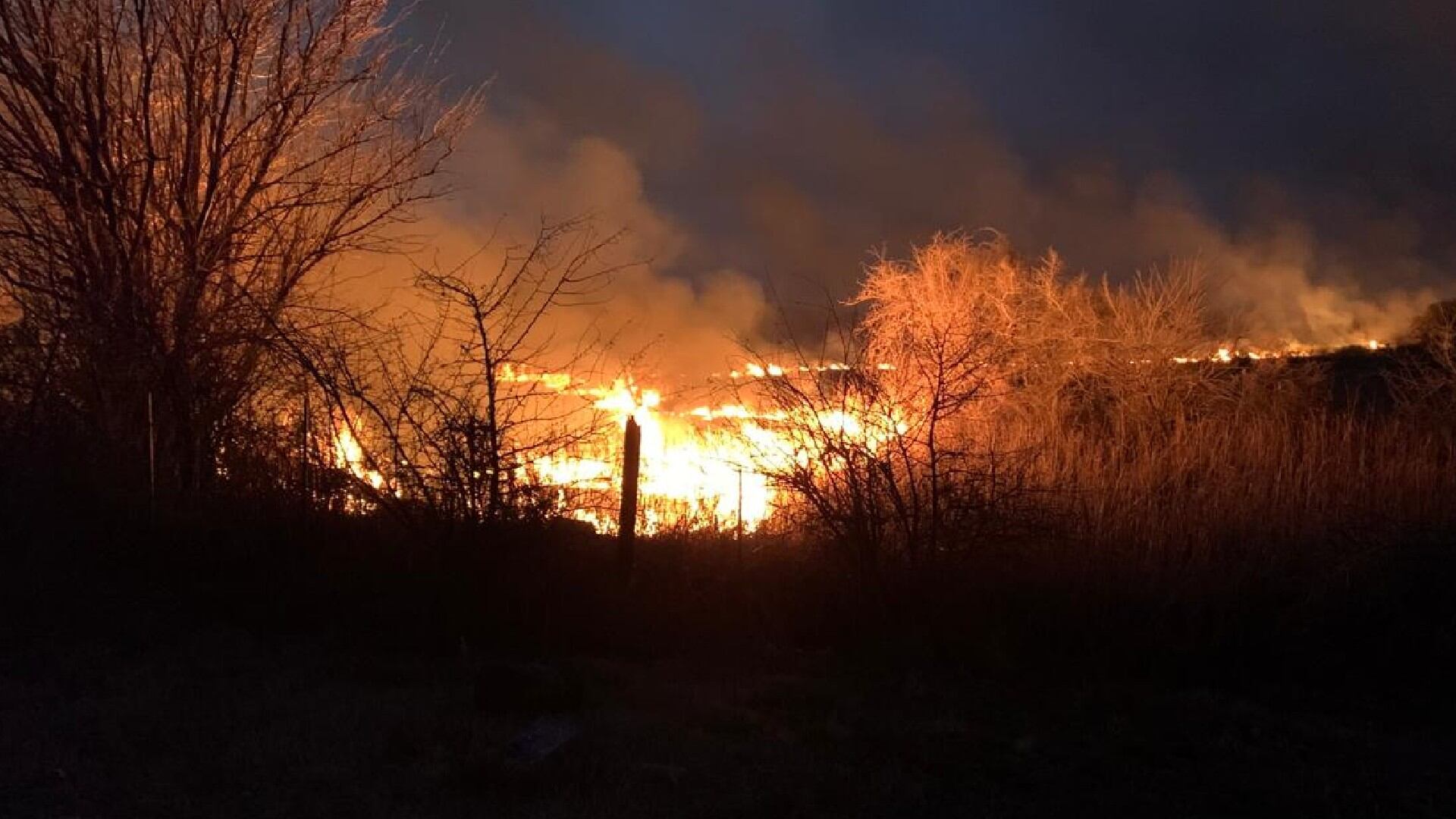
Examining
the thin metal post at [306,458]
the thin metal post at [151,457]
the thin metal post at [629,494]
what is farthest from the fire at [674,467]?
the thin metal post at [151,457]

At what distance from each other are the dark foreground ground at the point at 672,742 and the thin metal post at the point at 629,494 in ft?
3.50

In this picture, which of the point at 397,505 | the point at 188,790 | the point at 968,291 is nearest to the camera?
the point at 188,790

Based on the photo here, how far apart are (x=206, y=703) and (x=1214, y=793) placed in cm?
531

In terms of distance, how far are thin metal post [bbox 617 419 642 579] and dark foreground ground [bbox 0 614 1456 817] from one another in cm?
107

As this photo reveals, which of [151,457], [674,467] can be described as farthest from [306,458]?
[674,467]

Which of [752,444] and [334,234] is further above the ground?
[334,234]

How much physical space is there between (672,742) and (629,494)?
9.39 ft

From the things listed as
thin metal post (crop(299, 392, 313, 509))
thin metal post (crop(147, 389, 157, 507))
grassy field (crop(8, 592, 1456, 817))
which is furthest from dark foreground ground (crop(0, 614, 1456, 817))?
thin metal post (crop(147, 389, 157, 507))

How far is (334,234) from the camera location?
12.4m

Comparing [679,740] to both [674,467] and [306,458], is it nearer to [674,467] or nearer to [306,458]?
[306,458]

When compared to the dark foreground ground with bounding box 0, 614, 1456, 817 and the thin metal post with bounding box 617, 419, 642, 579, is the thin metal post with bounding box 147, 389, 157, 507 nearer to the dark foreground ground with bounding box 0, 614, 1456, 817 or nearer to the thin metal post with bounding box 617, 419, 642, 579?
the dark foreground ground with bounding box 0, 614, 1456, 817

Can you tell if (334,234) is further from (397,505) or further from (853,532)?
(853,532)

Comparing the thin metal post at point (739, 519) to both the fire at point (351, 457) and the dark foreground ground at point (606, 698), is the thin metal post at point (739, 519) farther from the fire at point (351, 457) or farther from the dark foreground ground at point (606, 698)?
the fire at point (351, 457)

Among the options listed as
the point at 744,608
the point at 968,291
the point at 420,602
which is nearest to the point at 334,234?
the point at 420,602
